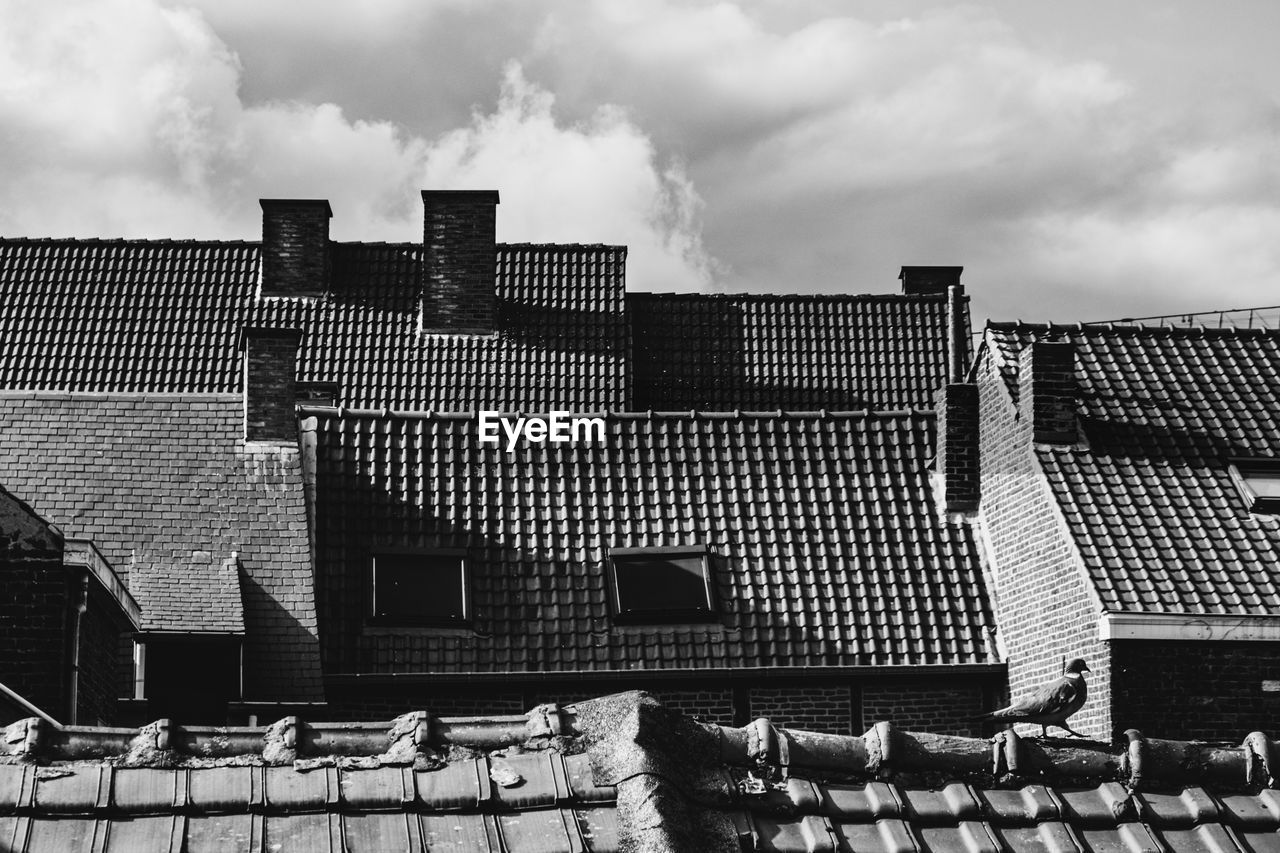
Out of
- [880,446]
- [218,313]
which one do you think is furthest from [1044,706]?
[218,313]

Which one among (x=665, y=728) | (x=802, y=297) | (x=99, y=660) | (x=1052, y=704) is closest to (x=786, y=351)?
(x=802, y=297)

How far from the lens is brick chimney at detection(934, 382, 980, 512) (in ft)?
66.1

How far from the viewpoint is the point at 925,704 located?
18484 mm

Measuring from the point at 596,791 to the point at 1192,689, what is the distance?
12.1 meters

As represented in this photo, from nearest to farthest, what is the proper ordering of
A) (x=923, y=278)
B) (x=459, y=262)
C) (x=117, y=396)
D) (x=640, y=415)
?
1. (x=117, y=396)
2. (x=640, y=415)
3. (x=459, y=262)
4. (x=923, y=278)

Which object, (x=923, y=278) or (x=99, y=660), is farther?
(x=923, y=278)

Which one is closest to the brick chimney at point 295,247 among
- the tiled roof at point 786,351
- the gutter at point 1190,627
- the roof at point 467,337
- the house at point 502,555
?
the roof at point 467,337

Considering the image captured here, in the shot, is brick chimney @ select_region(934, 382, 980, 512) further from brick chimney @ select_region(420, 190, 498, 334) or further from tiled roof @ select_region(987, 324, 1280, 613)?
brick chimney @ select_region(420, 190, 498, 334)

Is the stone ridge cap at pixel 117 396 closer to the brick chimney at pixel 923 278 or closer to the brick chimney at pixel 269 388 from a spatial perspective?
the brick chimney at pixel 269 388

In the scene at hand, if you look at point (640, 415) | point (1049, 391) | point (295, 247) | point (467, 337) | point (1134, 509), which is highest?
point (295, 247)

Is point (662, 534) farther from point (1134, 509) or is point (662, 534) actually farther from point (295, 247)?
point (295, 247)

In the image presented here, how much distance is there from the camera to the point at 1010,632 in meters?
18.5

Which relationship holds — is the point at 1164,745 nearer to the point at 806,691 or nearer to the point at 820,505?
the point at 806,691

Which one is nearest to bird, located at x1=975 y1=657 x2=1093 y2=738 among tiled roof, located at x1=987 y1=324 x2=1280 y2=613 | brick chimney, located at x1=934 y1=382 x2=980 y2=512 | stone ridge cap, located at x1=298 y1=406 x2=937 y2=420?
tiled roof, located at x1=987 y1=324 x2=1280 y2=613
